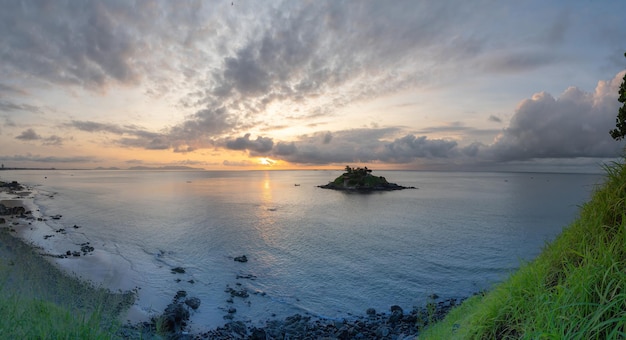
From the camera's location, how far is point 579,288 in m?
5.65

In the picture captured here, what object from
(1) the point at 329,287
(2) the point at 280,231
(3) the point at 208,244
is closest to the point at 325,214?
(2) the point at 280,231

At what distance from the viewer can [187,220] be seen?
62.1 m

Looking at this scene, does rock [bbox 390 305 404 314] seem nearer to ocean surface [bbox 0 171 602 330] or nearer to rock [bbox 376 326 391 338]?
ocean surface [bbox 0 171 602 330]

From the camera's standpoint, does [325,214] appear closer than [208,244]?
No

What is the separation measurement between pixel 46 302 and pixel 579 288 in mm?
15315

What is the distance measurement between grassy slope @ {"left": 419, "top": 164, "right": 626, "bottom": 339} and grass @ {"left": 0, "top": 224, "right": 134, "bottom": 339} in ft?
32.0

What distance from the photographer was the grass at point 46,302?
7.48 meters

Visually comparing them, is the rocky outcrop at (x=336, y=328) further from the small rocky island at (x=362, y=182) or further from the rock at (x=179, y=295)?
the small rocky island at (x=362, y=182)

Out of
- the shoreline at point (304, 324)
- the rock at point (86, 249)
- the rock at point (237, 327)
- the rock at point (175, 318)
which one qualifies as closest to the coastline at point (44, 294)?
the shoreline at point (304, 324)

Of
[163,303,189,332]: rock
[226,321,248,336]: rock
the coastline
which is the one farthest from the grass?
[226,321,248,336]: rock

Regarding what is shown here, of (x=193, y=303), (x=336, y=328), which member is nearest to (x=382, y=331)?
(x=336, y=328)

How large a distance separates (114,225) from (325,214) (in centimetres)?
4384

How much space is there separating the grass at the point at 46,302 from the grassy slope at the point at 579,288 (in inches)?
384

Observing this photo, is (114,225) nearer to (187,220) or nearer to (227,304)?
(187,220)
